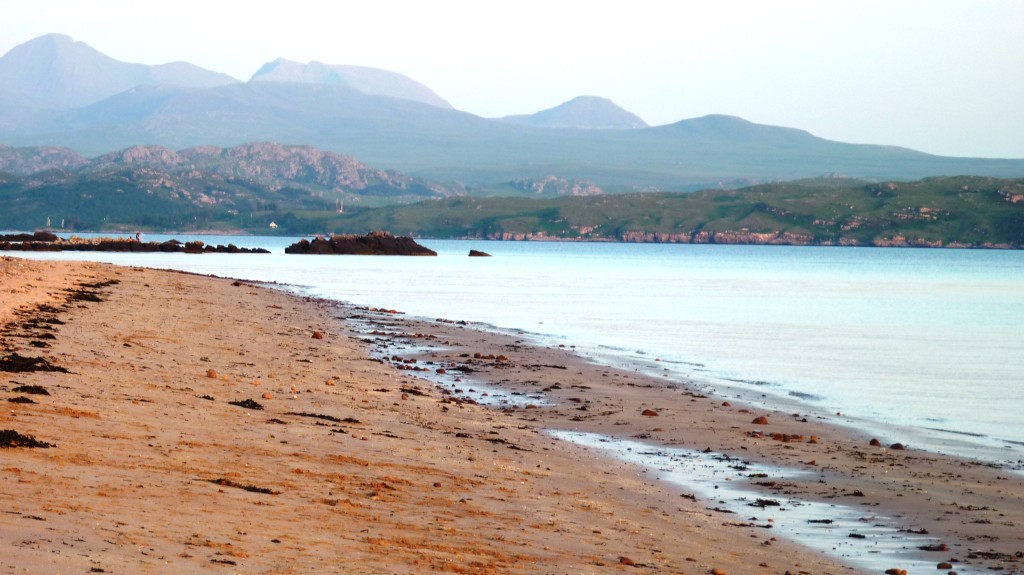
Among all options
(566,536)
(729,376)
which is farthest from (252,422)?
(729,376)

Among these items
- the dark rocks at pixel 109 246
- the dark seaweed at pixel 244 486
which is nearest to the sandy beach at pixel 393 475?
the dark seaweed at pixel 244 486

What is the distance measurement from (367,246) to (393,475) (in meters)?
163

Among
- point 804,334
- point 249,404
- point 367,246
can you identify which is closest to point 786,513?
point 249,404

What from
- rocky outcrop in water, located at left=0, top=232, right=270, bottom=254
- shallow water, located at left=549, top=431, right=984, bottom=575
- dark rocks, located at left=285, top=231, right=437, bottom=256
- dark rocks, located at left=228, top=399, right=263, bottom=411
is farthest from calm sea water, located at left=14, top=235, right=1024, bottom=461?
dark rocks, located at left=285, top=231, right=437, bottom=256

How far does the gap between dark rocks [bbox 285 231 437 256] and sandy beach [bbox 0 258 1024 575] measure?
146 m

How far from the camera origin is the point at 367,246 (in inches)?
6905

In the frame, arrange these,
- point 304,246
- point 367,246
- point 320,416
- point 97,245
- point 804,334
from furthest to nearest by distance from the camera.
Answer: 1. point 367,246
2. point 304,246
3. point 97,245
4. point 804,334
5. point 320,416

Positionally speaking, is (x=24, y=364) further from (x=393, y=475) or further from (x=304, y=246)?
(x=304, y=246)

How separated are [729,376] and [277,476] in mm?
19793

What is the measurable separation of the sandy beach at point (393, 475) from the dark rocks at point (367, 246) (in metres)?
146

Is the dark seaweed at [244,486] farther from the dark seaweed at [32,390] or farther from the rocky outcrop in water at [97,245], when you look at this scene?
the rocky outcrop in water at [97,245]

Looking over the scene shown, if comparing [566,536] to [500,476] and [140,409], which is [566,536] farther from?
[140,409]

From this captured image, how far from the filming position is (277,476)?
12727 mm

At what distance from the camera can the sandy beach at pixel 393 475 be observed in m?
9.84
